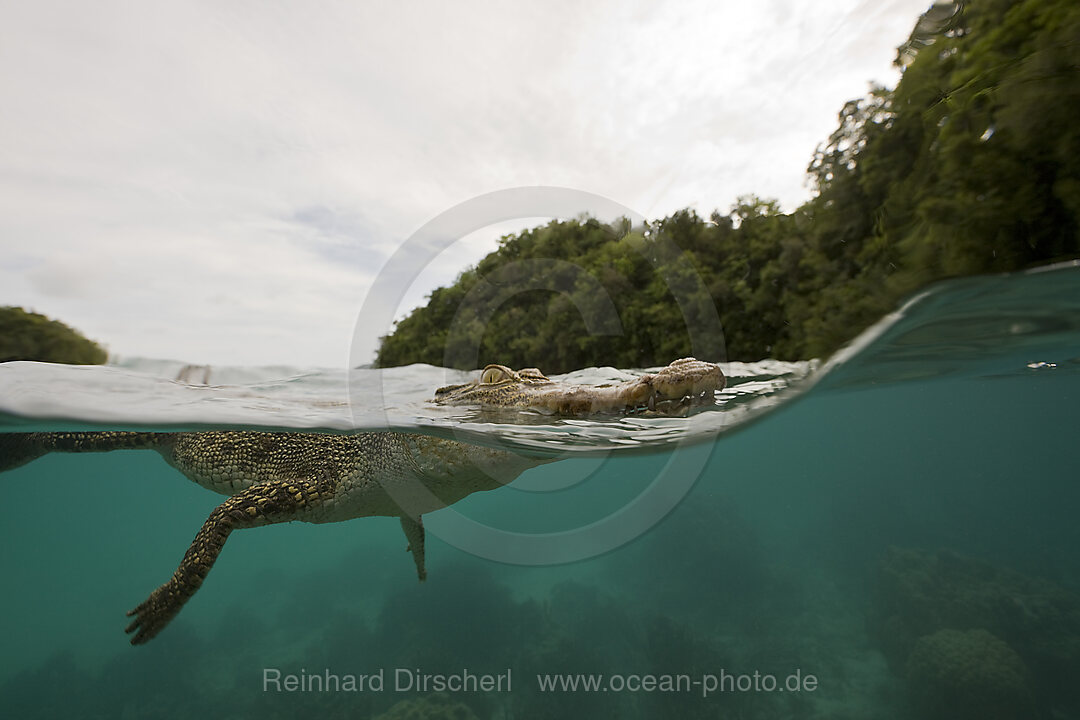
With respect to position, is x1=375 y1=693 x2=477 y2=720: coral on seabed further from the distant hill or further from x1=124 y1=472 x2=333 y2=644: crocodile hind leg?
the distant hill

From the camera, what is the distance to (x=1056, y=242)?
12.8ft

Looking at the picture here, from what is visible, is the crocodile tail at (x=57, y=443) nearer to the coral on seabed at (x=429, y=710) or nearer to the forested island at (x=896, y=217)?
the coral on seabed at (x=429, y=710)

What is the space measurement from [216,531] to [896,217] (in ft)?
21.1

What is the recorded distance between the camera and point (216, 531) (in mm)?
3857

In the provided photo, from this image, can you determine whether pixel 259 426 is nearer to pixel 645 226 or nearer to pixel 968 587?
pixel 645 226

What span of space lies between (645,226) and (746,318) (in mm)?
2524

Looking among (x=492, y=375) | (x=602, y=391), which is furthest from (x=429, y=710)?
(x=602, y=391)

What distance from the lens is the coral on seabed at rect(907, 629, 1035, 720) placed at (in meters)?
7.86

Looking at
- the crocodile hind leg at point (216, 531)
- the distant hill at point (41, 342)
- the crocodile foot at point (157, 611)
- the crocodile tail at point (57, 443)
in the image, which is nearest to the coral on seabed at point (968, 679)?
the crocodile hind leg at point (216, 531)

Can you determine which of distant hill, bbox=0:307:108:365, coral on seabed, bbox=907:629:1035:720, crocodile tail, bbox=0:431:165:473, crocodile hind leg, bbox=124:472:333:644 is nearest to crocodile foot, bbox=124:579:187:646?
crocodile hind leg, bbox=124:472:333:644

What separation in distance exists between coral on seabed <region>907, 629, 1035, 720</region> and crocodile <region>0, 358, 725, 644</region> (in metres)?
8.86

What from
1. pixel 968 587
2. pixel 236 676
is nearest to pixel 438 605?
pixel 236 676

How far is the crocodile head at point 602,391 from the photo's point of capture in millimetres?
3254

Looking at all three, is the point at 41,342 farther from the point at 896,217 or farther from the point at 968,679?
the point at 968,679
